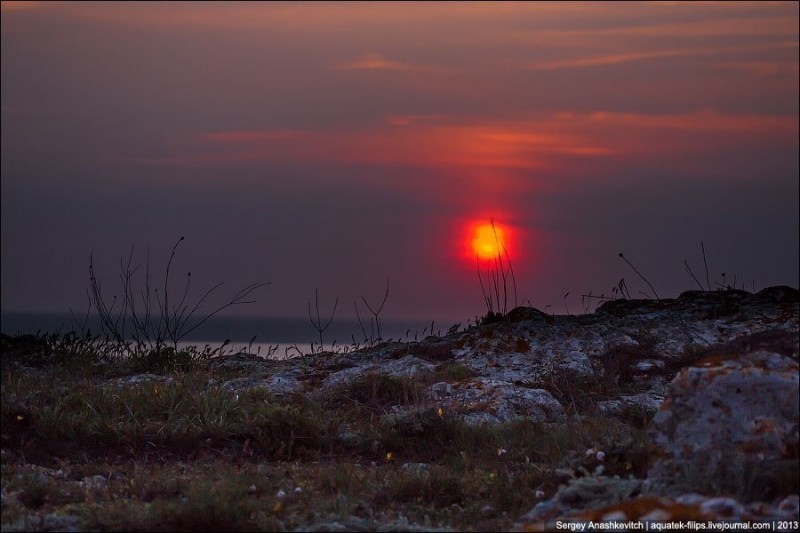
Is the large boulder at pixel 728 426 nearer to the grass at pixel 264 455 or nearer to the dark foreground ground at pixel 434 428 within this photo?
the dark foreground ground at pixel 434 428

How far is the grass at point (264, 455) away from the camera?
5.59 m

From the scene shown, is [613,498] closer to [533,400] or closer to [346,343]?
[533,400]

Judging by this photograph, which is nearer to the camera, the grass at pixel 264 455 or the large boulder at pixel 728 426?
the large boulder at pixel 728 426

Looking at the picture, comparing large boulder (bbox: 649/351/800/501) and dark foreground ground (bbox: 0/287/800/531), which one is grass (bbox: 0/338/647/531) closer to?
dark foreground ground (bbox: 0/287/800/531)

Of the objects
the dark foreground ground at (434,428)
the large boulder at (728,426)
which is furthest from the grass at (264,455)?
the large boulder at (728,426)

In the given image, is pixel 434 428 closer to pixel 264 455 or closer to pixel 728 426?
pixel 264 455

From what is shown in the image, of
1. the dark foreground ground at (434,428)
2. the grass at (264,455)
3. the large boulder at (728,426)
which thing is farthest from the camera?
the grass at (264,455)

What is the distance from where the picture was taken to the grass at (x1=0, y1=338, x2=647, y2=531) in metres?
5.59

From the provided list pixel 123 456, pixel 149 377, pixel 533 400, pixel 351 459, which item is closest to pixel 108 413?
pixel 123 456

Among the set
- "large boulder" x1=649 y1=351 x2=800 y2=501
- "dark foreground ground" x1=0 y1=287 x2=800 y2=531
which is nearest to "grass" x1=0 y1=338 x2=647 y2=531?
"dark foreground ground" x1=0 y1=287 x2=800 y2=531

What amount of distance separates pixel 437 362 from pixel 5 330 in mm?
5859

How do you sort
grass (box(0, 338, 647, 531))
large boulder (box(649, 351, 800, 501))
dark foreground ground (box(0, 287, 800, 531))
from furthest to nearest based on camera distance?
grass (box(0, 338, 647, 531))
dark foreground ground (box(0, 287, 800, 531))
large boulder (box(649, 351, 800, 501))

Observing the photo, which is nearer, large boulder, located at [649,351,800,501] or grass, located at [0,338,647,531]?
large boulder, located at [649,351,800,501]

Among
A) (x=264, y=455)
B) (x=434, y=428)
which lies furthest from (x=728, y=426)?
(x=264, y=455)
